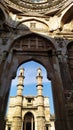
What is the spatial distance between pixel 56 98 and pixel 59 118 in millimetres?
954

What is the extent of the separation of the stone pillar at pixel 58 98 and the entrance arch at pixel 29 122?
18.2 meters

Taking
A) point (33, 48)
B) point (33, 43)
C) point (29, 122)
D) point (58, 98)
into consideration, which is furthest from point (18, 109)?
point (58, 98)

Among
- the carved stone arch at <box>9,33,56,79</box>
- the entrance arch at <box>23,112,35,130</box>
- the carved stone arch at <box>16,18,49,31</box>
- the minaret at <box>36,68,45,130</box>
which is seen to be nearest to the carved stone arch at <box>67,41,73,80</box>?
the carved stone arch at <box>9,33,56,79</box>

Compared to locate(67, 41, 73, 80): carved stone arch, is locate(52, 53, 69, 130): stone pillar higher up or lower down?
lower down

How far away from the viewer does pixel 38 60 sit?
938 cm

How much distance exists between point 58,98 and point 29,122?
757 inches

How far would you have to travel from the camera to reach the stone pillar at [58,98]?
6.78 metres

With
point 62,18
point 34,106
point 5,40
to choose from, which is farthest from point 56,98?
point 34,106

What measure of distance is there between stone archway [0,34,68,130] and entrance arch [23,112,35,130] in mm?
17588

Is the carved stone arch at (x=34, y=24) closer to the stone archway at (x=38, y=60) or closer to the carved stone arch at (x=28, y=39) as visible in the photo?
the carved stone arch at (x=28, y=39)

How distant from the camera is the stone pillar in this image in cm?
678

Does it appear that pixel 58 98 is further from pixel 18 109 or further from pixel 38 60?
pixel 18 109

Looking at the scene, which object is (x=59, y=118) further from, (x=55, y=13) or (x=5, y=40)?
(x=55, y=13)

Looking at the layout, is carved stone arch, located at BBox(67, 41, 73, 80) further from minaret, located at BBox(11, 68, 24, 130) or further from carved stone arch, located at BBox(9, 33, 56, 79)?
minaret, located at BBox(11, 68, 24, 130)
